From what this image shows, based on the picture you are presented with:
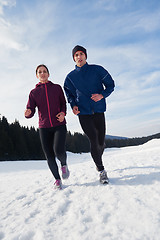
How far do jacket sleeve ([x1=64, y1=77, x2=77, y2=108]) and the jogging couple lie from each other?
0.08ft

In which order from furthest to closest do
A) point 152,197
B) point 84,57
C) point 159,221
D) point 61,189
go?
point 84,57 → point 61,189 → point 152,197 → point 159,221

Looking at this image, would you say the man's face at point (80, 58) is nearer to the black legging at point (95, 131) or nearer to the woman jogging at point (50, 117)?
the woman jogging at point (50, 117)

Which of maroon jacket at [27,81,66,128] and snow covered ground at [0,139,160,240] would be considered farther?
maroon jacket at [27,81,66,128]

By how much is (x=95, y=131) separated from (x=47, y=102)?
121cm

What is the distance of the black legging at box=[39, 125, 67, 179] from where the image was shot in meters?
3.42

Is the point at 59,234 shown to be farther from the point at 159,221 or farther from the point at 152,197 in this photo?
the point at 152,197

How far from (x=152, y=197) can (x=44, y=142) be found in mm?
2220

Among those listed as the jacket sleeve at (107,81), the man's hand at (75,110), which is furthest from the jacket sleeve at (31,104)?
the jacket sleeve at (107,81)

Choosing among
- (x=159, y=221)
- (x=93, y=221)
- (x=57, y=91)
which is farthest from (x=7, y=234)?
(x=57, y=91)

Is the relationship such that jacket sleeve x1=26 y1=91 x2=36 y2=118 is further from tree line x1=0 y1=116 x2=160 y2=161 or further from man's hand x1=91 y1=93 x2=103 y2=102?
tree line x1=0 y1=116 x2=160 y2=161

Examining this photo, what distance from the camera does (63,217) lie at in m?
2.16

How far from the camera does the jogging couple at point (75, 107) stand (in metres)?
3.47

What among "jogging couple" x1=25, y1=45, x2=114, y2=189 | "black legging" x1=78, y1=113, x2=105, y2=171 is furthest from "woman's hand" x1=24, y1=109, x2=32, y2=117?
"black legging" x1=78, y1=113, x2=105, y2=171

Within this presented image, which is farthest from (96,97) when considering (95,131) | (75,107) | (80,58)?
(80,58)
